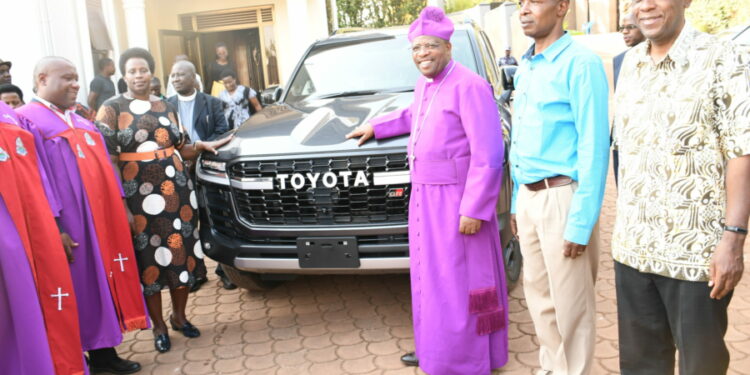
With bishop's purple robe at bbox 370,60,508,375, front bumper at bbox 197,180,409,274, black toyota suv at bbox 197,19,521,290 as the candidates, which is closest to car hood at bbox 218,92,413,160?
black toyota suv at bbox 197,19,521,290

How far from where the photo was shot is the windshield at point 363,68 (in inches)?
182

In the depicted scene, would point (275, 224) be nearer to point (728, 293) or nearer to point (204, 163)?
point (204, 163)

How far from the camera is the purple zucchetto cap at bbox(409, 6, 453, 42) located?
9.51 ft

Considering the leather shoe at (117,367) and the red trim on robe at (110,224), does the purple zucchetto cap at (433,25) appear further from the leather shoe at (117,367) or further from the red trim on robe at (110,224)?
the leather shoe at (117,367)

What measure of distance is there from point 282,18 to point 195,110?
988 cm

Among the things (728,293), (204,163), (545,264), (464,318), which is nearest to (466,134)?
(545,264)

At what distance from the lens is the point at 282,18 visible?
1425cm

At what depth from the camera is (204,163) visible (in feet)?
13.4

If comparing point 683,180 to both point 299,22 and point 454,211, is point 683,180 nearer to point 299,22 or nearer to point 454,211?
point 454,211

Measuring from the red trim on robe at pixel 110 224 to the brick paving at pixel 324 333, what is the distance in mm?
411

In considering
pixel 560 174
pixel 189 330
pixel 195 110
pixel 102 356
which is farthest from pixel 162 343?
pixel 560 174

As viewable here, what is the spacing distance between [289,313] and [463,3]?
2826 cm

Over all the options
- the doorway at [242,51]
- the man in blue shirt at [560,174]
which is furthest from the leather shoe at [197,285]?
the doorway at [242,51]

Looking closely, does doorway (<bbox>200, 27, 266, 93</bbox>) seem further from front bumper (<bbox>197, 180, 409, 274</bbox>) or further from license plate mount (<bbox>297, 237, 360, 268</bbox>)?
license plate mount (<bbox>297, 237, 360, 268</bbox>)
